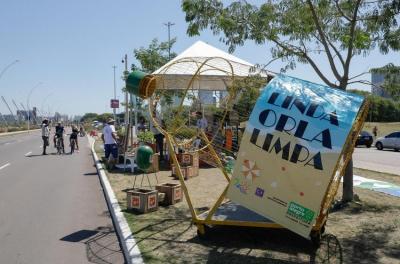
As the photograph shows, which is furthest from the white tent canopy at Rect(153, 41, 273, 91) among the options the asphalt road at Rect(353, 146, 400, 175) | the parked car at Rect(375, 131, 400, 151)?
the parked car at Rect(375, 131, 400, 151)

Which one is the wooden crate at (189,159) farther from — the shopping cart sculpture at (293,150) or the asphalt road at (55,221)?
the shopping cart sculpture at (293,150)

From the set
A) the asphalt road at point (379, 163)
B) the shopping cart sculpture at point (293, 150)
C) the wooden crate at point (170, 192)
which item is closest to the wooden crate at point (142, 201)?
the wooden crate at point (170, 192)

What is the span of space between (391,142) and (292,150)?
2957cm

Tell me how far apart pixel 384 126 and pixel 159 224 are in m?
48.5

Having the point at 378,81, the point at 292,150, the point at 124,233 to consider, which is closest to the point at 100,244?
the point at 124,233

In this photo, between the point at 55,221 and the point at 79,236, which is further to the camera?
the point at 55,221

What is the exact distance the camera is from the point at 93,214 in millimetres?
9141

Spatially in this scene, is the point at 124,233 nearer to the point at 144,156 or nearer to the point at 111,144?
the point at 144,156

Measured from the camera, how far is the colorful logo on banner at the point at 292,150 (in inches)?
212

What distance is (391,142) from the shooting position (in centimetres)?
3259

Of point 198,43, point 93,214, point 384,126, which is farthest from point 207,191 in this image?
point 384,126

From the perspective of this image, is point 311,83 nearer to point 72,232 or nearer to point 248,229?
point 248,229

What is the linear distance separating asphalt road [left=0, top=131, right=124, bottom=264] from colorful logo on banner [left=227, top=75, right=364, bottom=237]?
2072 mm

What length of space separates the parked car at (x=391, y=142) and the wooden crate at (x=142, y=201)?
27.0m
